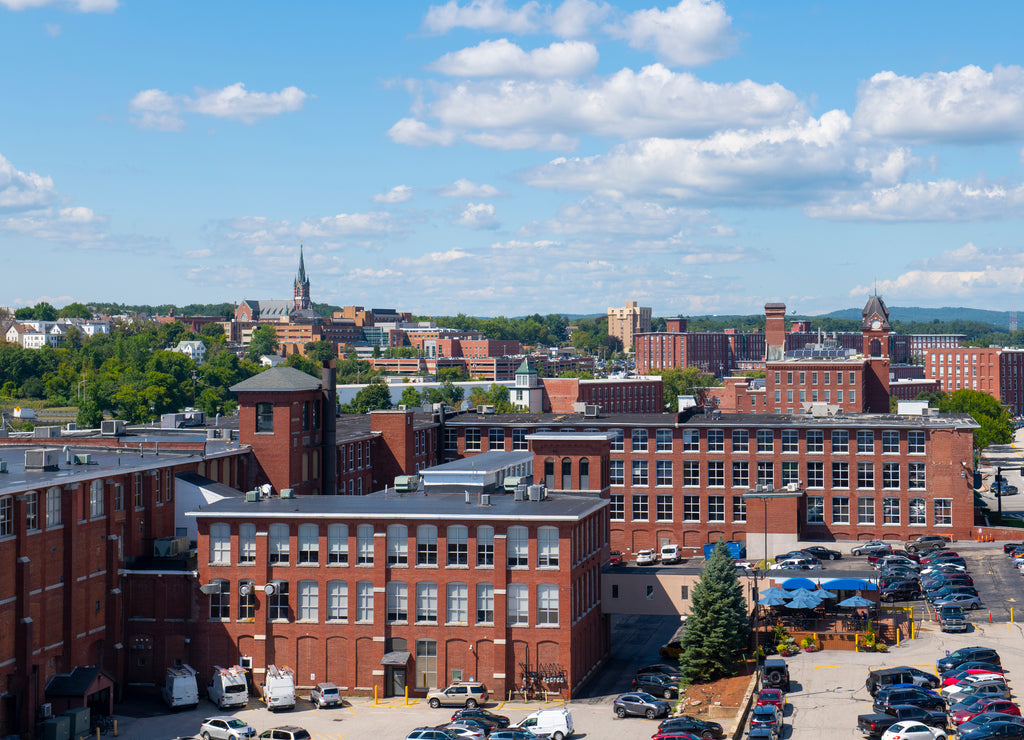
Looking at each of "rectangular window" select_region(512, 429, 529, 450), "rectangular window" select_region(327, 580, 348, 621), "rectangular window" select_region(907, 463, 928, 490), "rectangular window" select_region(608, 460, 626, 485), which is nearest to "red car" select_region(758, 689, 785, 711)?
"rectangular window" select_region(327, 580, 348, 621)

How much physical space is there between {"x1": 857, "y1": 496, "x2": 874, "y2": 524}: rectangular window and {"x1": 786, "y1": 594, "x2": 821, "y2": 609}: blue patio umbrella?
107 feet

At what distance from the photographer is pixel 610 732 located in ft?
186

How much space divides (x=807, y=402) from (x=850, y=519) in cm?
6078

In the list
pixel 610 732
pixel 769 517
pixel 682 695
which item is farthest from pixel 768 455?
pixel 610 732

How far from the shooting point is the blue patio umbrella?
72.0 meters

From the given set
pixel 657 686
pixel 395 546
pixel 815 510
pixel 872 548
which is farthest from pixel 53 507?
pixel 815 510

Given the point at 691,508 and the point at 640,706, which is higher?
the point at 691,508

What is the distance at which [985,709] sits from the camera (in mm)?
54031

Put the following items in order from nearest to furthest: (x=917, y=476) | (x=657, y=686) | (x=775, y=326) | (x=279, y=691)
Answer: (x=279, y=691), (x=657, y=686), (x=917, y=476), (x=775, y=326)

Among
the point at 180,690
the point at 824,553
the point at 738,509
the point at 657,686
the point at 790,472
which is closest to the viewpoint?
the point at 180,690

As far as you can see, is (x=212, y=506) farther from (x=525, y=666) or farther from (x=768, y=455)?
(x=768, y=455)

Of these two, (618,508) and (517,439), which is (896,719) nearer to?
(618,508)

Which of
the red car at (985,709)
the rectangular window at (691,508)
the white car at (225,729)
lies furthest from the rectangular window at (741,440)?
the white car at (225,729)

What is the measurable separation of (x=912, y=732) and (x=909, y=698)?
16.5ft
